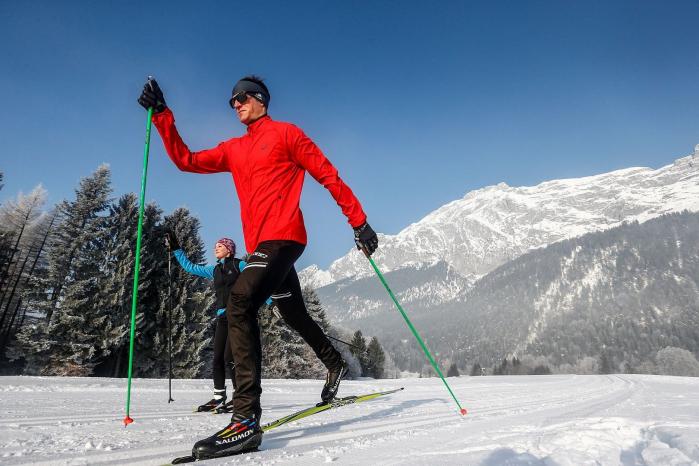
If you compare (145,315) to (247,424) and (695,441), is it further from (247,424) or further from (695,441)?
(695,441)

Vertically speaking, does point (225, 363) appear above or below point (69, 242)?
below

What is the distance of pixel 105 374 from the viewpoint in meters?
24.2

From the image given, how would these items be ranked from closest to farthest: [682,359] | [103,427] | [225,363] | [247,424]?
[247,424]
[103,427]
[225,363]
[682,359]

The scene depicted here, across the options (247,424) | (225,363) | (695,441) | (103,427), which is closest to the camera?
(695,441)

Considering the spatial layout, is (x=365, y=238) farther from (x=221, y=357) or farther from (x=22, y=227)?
(x=22, y=227)

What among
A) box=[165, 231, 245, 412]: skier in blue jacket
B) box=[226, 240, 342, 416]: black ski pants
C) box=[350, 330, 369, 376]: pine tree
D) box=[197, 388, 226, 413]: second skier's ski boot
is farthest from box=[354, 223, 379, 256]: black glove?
box=[350, 330, 369, 376]: pine tree

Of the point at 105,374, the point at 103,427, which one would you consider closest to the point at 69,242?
the point at 105,374

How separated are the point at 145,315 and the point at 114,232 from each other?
5.38m

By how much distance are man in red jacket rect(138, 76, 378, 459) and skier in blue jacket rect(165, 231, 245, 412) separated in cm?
260

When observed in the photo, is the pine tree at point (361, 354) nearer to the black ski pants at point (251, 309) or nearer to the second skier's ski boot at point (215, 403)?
the second skier's ski boot at point (215, 403)

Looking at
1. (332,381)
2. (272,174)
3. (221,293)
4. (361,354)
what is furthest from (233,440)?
(361,354)

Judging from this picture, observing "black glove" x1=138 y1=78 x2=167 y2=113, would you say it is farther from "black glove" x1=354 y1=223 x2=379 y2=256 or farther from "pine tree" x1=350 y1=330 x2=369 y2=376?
"pine tree" x1=350 y1=330 x2=369 y2=376

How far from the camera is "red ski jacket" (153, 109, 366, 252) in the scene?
3.41 m

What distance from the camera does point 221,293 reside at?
20.8 ft
